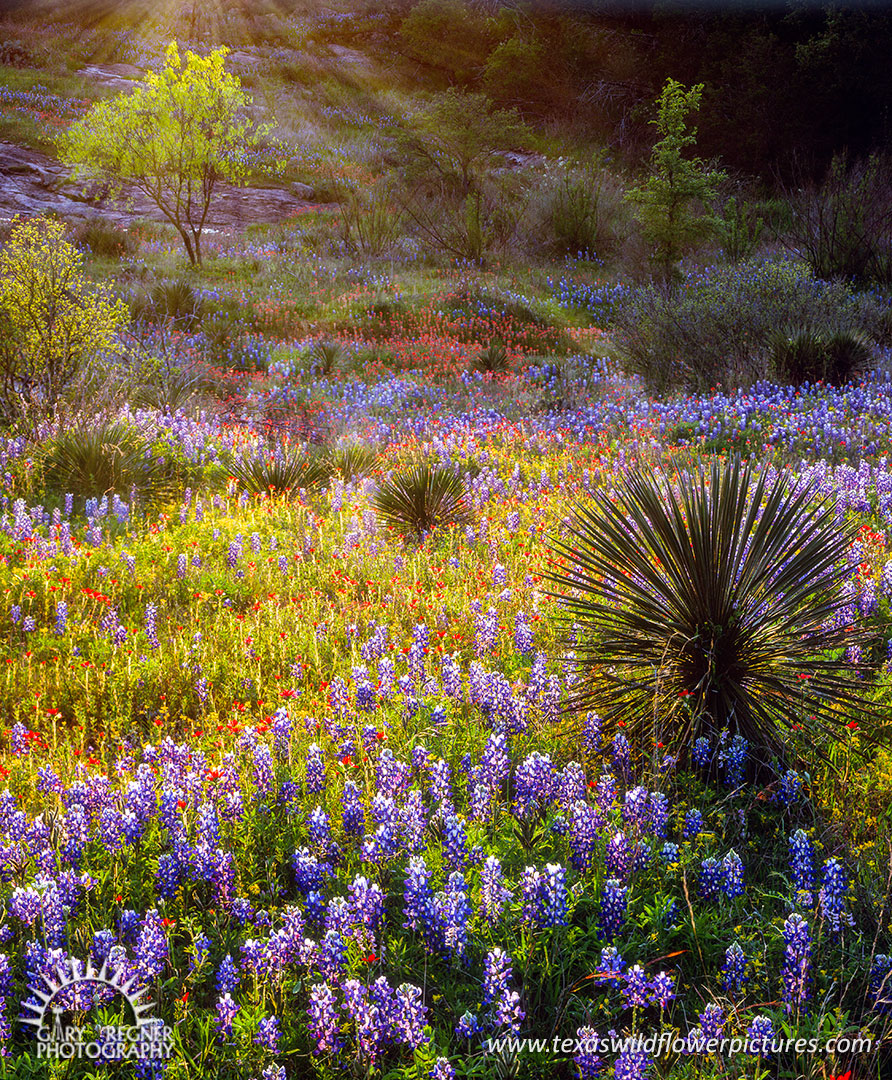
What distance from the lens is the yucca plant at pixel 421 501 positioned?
20.4ft

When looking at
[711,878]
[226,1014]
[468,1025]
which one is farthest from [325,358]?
[468,1025]

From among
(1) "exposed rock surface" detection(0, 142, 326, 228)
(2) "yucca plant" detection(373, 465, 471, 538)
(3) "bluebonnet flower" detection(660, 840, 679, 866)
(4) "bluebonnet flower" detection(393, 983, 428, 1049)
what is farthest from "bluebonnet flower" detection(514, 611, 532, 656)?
(1) "exposed rock surface" detection(0, 142, 326, 228)

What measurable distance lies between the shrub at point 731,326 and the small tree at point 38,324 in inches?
360

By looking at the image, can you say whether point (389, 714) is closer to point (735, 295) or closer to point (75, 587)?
point (75, 587)

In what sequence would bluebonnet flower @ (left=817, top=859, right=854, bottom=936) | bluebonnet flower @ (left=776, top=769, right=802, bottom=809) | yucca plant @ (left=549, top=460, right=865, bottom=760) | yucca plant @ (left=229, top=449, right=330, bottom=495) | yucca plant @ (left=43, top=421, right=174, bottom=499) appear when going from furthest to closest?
yucca plant @ (left=229, top=449, right=330, bottom=495), yucca plant @ (left=43, top=421, right=174, bottom=499), yucca plant @ (left=549, top=460, right=865, bottom=760), bluebonnet flower @ (left=776, top=769, right=802, bottom=809), bluebonnet flower @ (left=817, top=859, right=854, bottom=936)

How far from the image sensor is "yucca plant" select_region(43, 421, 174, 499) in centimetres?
698

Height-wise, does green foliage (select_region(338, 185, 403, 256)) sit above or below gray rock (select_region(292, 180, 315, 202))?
below

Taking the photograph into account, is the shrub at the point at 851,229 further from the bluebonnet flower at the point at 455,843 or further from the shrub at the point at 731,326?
the bluebonnet flower at the point at 455,843

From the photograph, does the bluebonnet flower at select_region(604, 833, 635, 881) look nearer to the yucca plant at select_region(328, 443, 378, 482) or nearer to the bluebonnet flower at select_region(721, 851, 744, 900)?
the bluebonnet flower at select_region(721, 851, 744, 900)

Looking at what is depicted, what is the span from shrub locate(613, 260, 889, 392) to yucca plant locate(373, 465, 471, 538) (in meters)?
7.35

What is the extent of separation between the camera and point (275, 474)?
748cm

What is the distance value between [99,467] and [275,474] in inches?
67.7

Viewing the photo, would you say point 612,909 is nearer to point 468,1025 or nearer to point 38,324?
point 468,1025

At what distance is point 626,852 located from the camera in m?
2.26
